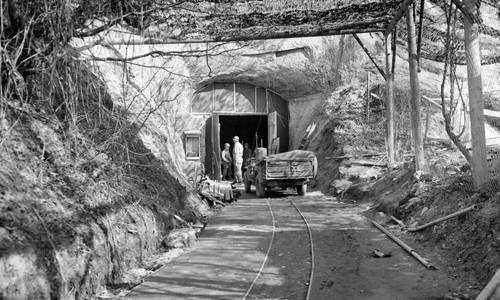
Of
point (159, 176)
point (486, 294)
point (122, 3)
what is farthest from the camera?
point (159, 176)

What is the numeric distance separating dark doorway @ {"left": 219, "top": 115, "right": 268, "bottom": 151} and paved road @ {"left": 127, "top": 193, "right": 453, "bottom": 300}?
1944cm

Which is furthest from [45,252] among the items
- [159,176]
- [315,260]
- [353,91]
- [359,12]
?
[353,91]

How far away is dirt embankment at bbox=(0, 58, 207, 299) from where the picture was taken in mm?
4859

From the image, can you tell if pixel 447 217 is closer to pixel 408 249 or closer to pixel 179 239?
pixel 408 249

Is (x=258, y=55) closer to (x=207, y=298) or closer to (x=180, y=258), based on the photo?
(x=180, y=258)

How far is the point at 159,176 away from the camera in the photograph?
1130 centimetres

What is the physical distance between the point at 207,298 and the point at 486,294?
310cm

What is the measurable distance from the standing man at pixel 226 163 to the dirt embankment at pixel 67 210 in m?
13.9

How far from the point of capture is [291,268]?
732cm

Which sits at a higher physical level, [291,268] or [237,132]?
[237,132]

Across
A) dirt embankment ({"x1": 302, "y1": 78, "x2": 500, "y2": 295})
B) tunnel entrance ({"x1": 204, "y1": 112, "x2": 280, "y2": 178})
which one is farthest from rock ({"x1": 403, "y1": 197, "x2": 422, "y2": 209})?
tunnel entrance ({"x1": 204, "y1": 112, "x2": 280, "y2": 178})

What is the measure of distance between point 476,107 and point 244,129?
24.4m

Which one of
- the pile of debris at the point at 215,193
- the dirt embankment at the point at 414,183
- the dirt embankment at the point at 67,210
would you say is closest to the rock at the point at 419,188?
the dirt embankment at the point at 414,183

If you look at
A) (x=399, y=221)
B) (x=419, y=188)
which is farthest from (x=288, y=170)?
(x=399, y=221)
